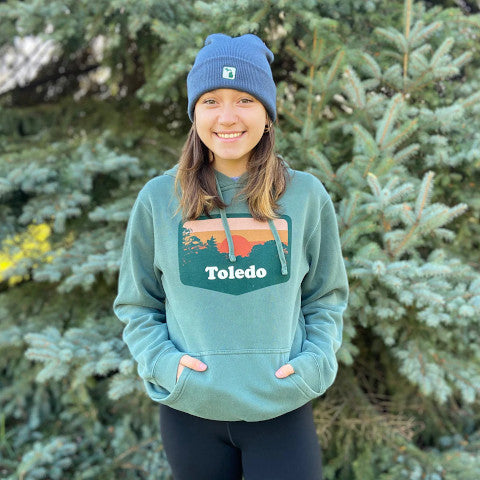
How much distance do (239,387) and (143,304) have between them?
505mm

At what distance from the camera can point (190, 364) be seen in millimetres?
1551

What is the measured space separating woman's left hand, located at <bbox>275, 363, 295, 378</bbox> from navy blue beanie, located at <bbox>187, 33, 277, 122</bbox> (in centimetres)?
92

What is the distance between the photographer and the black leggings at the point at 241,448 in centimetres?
168

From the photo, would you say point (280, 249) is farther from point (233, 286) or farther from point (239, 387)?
point (239, 387)

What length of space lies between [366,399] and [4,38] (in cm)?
344

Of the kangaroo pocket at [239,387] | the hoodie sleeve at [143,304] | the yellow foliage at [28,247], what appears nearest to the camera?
the kangaroo pocket at [239,387]

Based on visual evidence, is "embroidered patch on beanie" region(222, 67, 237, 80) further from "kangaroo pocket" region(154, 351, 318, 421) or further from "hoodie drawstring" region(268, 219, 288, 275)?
"kangaroo pocket" region(154, 351, 318, 421)

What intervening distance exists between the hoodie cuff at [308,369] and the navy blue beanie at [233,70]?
0.91 metres

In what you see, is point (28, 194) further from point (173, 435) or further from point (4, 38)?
point (173, 435)

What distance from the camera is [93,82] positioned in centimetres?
390

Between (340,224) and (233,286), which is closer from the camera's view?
(233,286)

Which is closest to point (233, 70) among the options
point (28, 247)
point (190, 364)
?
point (190, 364)

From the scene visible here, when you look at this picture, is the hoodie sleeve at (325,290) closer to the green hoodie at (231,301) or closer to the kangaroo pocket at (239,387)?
the green hoodie at (231,301)

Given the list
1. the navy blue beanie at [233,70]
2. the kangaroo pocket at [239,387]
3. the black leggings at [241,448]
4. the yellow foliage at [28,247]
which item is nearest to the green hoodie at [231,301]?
the kangaroo pocket at [239,387]
